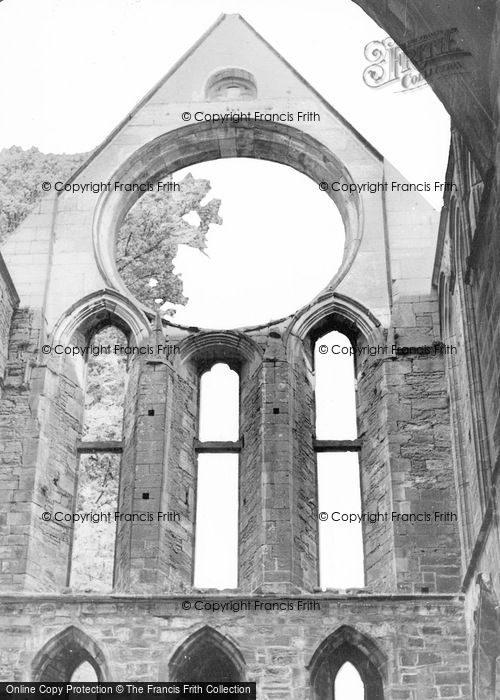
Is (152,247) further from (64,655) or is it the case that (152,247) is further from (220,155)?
(64,655)

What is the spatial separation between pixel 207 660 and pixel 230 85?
303 inches

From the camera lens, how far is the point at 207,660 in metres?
15.1

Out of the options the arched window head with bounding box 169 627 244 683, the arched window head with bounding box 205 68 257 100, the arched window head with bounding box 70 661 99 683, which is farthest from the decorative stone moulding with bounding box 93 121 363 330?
the arched window head with bounding box 70 661 99 683

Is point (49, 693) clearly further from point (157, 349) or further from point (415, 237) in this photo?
point (415, 237)

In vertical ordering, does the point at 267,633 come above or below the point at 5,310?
below

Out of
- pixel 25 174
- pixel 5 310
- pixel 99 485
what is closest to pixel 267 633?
pixel 5 310

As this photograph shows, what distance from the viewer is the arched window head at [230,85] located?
19.3 metres

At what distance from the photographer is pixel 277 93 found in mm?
18984

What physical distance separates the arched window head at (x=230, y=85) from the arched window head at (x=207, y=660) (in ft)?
Answer: 24.2

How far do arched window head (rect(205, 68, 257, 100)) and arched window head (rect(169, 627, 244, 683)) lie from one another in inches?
291

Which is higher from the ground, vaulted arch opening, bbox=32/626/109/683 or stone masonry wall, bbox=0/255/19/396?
stone masonry wall, bbox=0/255/19/396

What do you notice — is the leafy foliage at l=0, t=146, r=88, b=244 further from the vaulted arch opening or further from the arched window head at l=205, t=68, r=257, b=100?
the vaulted arch opening

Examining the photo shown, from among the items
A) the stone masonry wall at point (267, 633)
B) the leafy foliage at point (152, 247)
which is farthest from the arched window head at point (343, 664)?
the leafy foliage at point (152, 247)

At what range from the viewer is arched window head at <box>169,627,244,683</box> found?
1477 cm
